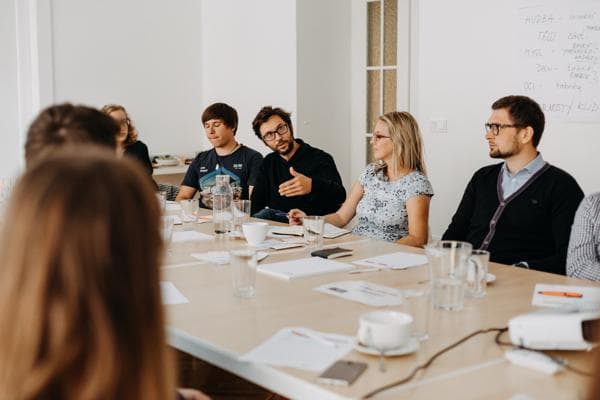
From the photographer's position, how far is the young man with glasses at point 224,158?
4441 mm

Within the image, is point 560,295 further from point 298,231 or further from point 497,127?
point 497,127

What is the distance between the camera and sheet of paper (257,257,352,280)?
2.28 metres

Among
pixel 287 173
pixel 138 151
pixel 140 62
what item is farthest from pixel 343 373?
pixel 140 62

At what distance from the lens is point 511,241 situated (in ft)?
10.5

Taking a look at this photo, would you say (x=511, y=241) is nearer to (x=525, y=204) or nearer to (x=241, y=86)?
(x=525, y=204)

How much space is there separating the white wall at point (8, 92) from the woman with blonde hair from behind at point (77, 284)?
16.9 feet

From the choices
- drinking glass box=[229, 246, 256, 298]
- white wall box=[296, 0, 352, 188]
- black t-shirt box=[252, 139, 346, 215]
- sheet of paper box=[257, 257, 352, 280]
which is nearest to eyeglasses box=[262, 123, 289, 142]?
black t-shirt box=[252, 139, 346, 215]

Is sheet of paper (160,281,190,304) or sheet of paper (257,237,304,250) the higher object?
sheet of paper (257,237,304,250)

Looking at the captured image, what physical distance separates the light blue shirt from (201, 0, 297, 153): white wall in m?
2.68

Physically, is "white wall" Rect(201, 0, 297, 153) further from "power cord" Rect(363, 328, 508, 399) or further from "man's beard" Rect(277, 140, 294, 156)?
"power cord" Rect(363, 328, 508, 399)

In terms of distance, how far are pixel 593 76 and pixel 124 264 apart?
158 inches

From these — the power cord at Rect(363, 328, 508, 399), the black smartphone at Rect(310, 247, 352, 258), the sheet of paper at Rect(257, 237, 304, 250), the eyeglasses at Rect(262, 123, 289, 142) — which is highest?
the eyeglasses at Rect(262, 123, 289, 142)

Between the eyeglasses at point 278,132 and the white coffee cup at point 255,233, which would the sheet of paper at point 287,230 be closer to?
the white coffee cup at point 255,233

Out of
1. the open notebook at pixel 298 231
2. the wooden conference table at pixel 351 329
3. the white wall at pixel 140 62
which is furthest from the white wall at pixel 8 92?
the wooden conference table at pixel 351 329
